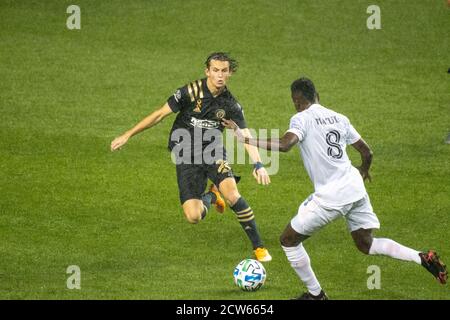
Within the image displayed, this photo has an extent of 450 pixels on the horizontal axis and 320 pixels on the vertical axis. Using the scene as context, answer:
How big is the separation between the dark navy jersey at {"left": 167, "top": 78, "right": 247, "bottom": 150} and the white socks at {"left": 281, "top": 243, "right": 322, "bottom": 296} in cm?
256

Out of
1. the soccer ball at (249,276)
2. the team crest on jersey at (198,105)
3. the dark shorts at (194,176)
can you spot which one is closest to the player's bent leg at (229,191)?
the dark shorts at (194,176)

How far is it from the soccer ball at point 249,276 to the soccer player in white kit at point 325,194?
2.32ft

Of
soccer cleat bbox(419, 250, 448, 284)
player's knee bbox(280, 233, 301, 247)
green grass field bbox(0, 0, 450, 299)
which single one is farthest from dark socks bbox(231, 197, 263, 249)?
soccer cleat bbox(419, 250, 448, 284)

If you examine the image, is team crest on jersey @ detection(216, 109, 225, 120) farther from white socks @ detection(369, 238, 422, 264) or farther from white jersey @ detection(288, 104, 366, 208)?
white socks @ detection(369, 238, 422, 264)

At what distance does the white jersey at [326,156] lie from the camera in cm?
1184

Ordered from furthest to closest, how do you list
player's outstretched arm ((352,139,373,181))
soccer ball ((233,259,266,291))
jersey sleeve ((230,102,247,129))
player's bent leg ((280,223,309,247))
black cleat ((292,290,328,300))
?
jersey sleeve ((230,102,247,129)) < soccer ball ((233,259,266,291)) < player's outstretched arm ((352,139,373,181)) < black cleat ((292,290,328,300)) < player's bent leg ((280,223,309,247))

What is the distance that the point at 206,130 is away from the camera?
1421cm

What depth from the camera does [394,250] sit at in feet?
39.1

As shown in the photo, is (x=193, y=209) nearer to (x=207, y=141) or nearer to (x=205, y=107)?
(x=207, y=141)

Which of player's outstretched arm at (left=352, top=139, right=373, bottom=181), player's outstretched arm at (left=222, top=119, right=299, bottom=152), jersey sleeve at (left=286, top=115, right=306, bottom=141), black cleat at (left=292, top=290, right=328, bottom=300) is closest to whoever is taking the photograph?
player's outstretched arm at (left=222, top=119, right=299, bottom=152)

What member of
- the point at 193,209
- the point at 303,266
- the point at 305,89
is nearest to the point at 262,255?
the point at 193,209

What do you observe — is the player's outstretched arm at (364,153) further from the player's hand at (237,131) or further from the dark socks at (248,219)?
the dark socks at (248,219)

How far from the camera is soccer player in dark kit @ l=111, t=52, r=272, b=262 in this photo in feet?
45.9
